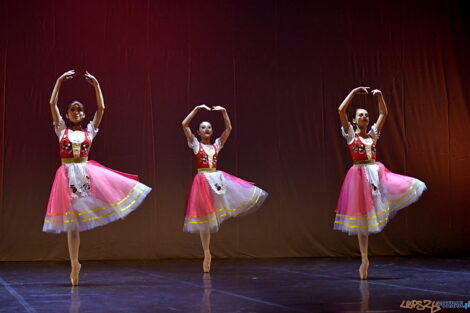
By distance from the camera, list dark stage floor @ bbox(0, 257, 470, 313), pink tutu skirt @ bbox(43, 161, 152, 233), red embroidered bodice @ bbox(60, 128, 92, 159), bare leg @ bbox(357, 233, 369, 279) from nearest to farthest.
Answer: dark stage floor @ bbox(0, 257, 470, 313) → pink tutu skirt @ bbox(43, 161, 152, 233) → red embroidered bodice @ bbox(60, 128, 92, 159) → bare leg @ bbox(357, 233, 369, 279)

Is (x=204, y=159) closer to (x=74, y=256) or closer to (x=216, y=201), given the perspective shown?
(x=216, y=201)

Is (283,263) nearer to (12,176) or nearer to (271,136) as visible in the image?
(271,136)

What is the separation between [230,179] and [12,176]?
2.35 meters

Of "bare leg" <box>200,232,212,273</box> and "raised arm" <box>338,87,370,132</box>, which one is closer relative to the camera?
"raised arm" <box>338,87,370,132</box>

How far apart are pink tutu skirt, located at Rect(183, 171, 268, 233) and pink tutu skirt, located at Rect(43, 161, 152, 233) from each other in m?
0.98

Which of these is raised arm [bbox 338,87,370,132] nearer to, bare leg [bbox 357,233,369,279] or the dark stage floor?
bare leg [bbox 357,233,369,279]

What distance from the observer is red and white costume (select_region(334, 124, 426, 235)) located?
4.39m

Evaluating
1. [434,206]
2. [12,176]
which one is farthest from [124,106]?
[434,206]

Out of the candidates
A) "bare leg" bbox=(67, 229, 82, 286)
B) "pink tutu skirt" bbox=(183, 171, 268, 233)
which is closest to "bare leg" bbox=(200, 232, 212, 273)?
"pink tutu skirt" bbox=(183, 171, 268, 233)

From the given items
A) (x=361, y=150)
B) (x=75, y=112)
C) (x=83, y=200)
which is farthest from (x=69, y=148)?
(x=361, y=150)

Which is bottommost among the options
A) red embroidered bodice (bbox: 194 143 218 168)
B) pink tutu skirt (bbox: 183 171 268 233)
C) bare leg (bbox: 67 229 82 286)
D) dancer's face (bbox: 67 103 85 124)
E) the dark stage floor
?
the dark stage floor

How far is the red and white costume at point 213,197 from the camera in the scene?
16.8 ft

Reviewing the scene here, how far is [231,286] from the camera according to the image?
3.93m

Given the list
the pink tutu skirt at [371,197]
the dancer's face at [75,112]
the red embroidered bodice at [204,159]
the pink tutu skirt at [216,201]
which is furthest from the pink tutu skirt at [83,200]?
the pink tutu skirt at [371,197]
